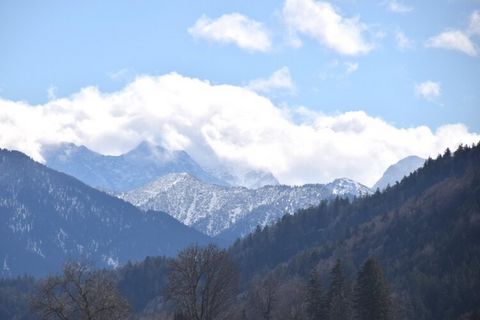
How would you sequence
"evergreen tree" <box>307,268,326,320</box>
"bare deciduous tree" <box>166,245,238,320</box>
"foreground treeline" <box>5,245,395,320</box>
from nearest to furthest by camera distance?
"foreground treeline" <box>5,245,395,320</box>, "bare deciduous tree" <box>166,245,238,320</box>, "evergreen tree" <box>307,268,326,320</box>

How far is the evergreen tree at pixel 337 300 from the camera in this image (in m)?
99.4

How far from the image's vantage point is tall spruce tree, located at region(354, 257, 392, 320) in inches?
3676

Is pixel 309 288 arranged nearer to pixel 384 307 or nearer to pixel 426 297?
pixel 384 307

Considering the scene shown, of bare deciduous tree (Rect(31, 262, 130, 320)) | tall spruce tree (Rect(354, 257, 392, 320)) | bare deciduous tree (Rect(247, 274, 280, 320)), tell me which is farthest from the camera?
bare deciduous tree (Rect(247, 274, 280, 320))

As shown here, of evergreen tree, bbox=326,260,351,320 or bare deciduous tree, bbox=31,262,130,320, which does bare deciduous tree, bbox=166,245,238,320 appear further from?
evergreen tree, bbox=326,260,351,320

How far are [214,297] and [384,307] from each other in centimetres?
2796

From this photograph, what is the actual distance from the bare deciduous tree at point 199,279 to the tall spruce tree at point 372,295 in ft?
69.3

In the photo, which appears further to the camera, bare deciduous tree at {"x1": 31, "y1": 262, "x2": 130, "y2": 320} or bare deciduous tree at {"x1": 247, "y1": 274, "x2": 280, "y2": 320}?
bare deciduous tree at {"x1": 247, "y1": 274, "x2": 280, "y2": 320}

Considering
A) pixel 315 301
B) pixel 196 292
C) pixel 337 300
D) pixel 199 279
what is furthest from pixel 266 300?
pixel 199 279

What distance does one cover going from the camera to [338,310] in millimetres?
100062

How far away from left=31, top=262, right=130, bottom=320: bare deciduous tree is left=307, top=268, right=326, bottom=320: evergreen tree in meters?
40.5

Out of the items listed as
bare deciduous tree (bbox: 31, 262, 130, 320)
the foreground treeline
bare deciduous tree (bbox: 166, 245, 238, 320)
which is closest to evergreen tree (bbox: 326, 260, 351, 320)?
the foreground treeline

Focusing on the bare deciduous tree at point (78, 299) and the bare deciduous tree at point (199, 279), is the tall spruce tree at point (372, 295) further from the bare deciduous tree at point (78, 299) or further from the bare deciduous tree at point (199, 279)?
the bare deciduous tree at point (78, 299)

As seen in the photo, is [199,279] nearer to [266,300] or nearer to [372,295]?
[372,295]
